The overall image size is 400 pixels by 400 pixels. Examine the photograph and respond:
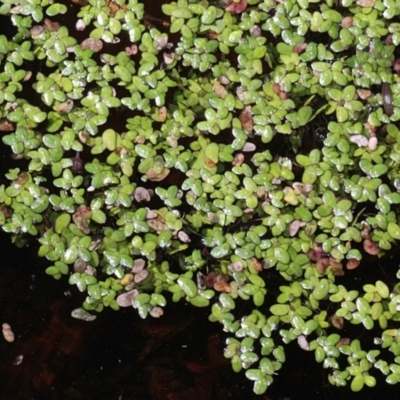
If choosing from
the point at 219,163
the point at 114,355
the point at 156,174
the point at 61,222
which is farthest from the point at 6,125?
the point at 114,355

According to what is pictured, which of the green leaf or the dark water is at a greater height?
the green leaf

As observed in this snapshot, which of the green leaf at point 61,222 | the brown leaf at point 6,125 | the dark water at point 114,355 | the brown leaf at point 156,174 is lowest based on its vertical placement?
the dark water at point 114,355

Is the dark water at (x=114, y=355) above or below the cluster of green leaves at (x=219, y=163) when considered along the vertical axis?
below

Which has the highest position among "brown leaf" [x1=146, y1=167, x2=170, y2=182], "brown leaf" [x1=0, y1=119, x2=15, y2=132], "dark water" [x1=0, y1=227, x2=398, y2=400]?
"brown leaf" [x1=0, y1=119, x2=15, y2=132]

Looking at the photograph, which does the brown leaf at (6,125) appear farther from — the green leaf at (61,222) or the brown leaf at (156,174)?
the brown leaf at (156,174)

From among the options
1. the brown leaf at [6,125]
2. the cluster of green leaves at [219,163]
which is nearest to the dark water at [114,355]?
the cluster of green leaves at [219,163]

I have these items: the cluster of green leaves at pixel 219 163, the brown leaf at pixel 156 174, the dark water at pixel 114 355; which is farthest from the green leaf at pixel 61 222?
the brown leaf at pixel 156 174

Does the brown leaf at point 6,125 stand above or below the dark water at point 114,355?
above

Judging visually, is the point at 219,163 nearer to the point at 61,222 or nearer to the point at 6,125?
the point at 61,222

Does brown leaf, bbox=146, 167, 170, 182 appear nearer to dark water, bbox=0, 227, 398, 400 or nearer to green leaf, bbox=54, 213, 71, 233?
green leaf, bbox=54, 213, 71, 233

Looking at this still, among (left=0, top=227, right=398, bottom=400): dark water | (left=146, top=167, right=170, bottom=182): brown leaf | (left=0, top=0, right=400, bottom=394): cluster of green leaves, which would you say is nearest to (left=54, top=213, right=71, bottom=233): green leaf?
(left=0, top=0, right=400, bottom=394): cluster of green leaves
